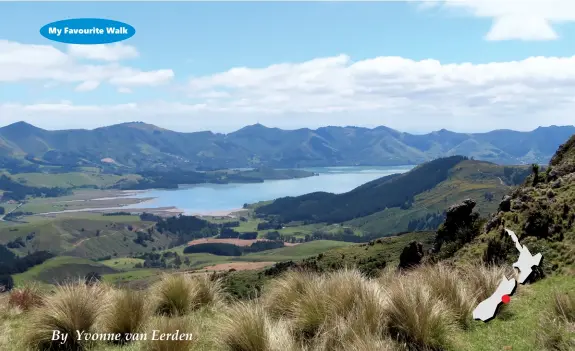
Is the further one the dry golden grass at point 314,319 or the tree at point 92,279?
the tree at point 92,279

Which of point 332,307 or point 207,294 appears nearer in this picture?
point 332,307

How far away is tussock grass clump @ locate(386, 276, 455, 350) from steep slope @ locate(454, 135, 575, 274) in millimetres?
6092

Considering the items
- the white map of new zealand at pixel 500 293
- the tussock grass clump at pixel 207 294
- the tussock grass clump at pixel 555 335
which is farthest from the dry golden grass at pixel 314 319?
the tussock grass clump at pixel 207 294

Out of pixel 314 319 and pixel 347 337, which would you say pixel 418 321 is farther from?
pixel 314 319

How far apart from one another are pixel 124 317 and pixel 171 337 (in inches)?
80.3

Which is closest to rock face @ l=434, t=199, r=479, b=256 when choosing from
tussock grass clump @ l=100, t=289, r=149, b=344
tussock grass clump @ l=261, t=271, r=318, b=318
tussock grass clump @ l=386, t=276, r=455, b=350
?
tussock grass clump @ l=261, t=271, r=318, b=318

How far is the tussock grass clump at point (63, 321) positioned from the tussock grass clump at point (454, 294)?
6.91m

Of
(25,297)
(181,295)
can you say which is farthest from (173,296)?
(25,297)

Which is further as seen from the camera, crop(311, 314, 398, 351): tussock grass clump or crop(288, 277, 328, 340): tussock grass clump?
crop(288, 277, 328, 340): tussock grass clump

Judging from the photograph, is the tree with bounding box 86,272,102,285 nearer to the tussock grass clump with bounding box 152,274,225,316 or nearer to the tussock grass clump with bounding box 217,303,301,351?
the tussock grass clump with bounding box 152,274,225,316

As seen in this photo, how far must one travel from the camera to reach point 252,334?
7551 mm

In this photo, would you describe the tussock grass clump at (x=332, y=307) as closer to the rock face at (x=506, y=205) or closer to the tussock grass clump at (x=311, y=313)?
the tussock grass clump at (x=311, y=313)

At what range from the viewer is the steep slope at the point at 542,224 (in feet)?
44.8

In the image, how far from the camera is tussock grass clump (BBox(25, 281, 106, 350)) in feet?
28.8
